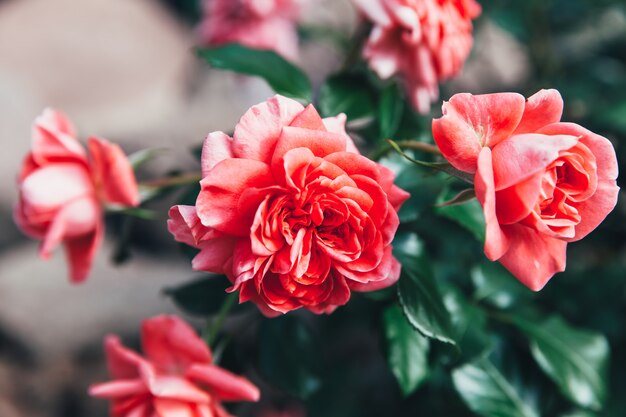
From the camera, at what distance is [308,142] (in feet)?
1.40

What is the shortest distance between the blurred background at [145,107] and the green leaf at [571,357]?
0.19 meters

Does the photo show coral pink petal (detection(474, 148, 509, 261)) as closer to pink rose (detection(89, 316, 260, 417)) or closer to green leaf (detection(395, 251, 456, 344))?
green leaf (detection(395, 251, 456, 344))

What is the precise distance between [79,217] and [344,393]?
0.68 metres

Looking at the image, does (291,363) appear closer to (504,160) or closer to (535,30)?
(504,160)

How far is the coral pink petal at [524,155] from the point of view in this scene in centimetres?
40

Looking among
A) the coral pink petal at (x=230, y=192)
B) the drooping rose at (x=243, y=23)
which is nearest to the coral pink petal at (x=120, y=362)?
the coral pink petal at (x=230, y=192)

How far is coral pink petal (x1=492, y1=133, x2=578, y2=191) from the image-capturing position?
396 millimetres

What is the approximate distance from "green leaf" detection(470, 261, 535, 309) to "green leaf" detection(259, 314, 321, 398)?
0.73ft

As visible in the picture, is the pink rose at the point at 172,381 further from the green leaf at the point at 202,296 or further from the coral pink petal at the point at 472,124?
the coral pink petal at the point at 472,124

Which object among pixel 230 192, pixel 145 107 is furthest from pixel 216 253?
pixel 145 107

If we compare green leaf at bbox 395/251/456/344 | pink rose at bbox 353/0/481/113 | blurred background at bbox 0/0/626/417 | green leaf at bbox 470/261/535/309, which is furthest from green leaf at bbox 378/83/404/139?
blurred background at bbox 0/0/626/417

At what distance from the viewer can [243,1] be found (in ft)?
3.11

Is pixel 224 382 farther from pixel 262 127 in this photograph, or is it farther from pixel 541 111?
pixel 541 111

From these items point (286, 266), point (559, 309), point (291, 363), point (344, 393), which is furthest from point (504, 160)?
point (344, 393)
